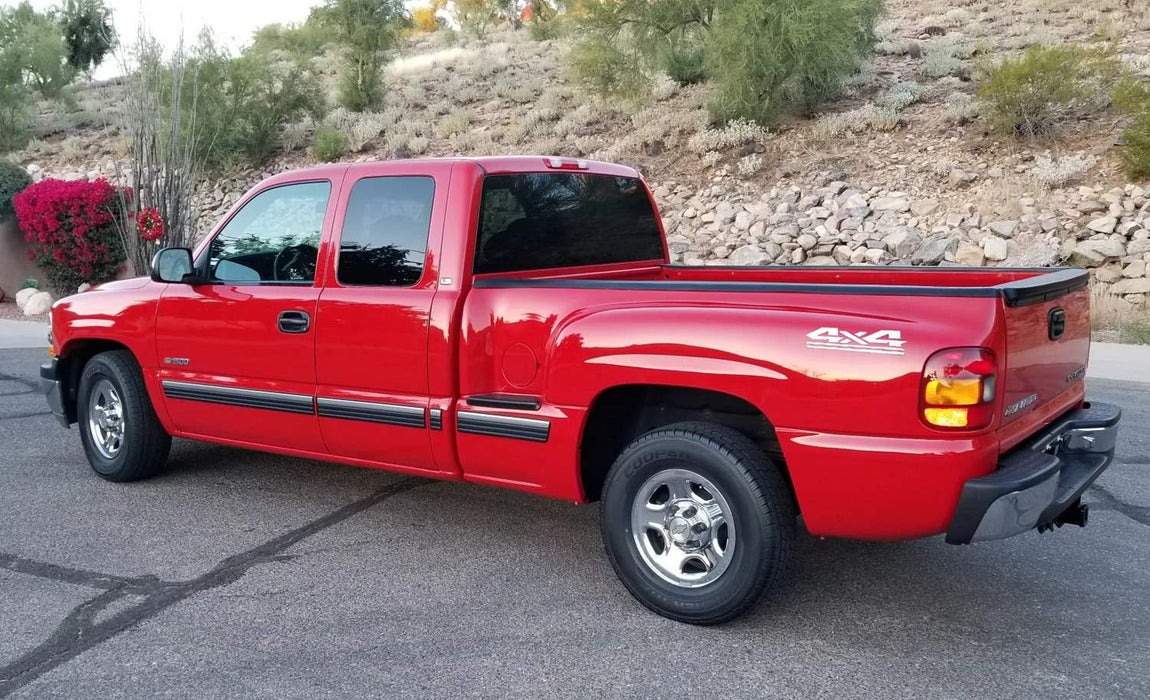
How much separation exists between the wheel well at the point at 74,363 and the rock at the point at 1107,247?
1251 cm

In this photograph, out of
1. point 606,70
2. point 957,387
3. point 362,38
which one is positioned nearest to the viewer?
point 957,387

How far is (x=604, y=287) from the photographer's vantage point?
4.16 meters

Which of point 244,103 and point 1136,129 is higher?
point 244,103

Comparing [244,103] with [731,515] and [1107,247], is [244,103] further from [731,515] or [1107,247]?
[731,515]

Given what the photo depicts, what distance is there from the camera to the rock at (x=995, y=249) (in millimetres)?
14250

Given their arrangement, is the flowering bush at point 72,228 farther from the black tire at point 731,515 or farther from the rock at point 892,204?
the black tire at point 731,515

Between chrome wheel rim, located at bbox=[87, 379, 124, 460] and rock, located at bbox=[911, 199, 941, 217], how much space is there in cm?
1299

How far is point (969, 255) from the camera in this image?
47.4 feet

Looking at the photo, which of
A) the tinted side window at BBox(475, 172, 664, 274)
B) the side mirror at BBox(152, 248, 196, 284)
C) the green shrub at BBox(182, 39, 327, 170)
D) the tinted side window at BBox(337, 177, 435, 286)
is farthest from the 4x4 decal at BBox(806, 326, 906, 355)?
the green shrub at BBox(182, 39, 327, 170)

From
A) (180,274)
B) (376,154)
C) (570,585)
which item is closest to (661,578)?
(570,585)

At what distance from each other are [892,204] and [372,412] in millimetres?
13214

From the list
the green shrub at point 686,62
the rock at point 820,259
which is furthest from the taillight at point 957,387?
the green shrub at point 686,62

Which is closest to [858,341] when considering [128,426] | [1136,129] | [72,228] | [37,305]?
[128,426]

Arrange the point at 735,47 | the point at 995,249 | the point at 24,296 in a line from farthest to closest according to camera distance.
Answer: the point at 735,47 < the point at 24,296 < the point at 995,249
